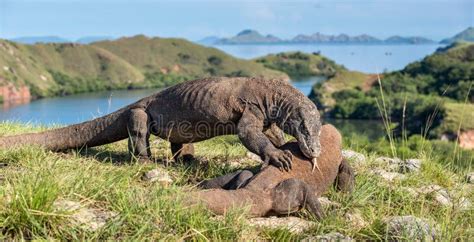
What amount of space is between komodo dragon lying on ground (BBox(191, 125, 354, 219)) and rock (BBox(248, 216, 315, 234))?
76 mm

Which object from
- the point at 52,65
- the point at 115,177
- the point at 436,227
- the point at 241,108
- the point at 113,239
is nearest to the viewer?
the point at 113,239

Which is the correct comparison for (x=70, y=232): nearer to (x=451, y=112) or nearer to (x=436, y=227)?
(x=436, y=227)

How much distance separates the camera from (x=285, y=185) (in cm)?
586

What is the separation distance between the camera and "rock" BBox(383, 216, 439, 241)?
4.82m

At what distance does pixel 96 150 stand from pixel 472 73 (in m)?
136

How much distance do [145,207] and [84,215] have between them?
503 millimetres

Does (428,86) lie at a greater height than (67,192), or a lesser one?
lesser

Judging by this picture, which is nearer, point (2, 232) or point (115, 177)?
point (2, 232)

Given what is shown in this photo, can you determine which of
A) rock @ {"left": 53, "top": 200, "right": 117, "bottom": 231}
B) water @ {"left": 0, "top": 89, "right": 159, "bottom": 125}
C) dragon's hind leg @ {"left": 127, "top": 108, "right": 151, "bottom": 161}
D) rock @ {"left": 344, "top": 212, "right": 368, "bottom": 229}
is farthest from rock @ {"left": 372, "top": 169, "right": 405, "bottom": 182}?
water @ {"left": 0, "top": 89, "right": 159, "bottom": 125}

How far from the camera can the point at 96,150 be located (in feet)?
29.2

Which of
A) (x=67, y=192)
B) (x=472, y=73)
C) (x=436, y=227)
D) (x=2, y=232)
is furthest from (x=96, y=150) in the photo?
(x=472, y=73)

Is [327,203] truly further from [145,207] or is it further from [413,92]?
[413,92]

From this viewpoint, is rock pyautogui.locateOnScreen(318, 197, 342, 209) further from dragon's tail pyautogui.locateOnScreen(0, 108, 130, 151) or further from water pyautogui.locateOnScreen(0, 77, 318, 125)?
water pyautogui.locateOnScreen(0, 77, 318, 125)

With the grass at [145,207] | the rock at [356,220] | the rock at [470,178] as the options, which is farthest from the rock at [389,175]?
the rock at [356,220]
